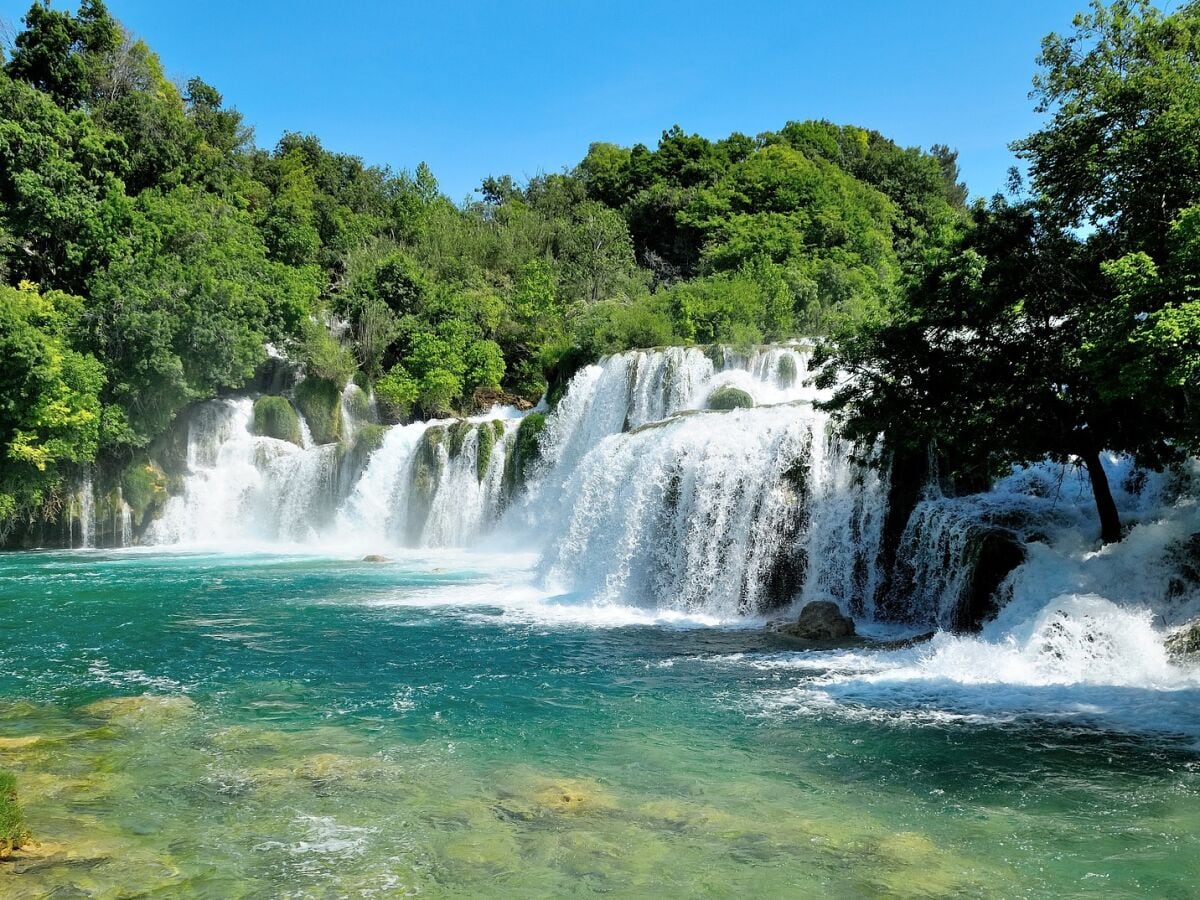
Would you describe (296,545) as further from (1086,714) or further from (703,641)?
(1086,714)

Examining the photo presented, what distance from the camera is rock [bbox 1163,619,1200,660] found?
1089cm

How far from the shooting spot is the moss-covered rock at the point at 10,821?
20.5ft

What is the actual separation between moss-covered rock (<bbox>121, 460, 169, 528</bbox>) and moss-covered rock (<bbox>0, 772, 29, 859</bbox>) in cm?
2515

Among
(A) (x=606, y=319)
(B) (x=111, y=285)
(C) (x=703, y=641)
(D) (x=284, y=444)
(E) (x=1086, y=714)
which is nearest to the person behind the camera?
(E) (x=1086, y=714)

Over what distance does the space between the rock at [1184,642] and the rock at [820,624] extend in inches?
169

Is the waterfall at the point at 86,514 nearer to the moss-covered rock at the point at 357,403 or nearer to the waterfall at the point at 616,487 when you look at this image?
the waterfall at the point at 616,487

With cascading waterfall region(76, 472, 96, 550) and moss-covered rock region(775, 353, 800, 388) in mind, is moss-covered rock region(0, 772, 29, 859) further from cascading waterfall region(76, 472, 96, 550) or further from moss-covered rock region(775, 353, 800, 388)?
cascading waterfall region(76, 472, 96, 550)

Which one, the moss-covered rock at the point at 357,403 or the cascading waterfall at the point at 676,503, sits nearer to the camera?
the cascading waterfall at the point at 676,503

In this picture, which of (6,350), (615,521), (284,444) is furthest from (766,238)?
(6,350)

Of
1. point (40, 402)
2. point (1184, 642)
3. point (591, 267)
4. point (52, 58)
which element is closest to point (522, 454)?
point (40, 402)

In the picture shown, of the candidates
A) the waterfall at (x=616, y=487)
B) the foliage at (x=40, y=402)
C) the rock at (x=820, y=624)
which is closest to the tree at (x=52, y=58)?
the foliage at (x=40, y=402)

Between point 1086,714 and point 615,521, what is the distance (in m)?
10.3

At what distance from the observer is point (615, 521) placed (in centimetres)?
1878

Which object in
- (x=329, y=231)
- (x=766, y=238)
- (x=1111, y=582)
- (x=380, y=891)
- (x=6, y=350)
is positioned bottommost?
(x=380, y=891)
